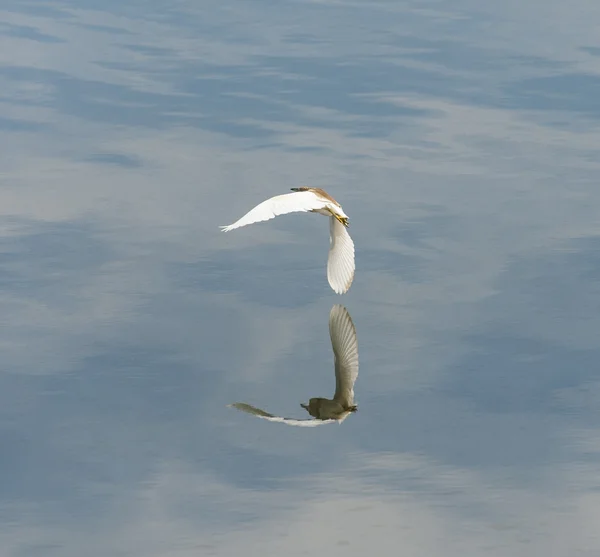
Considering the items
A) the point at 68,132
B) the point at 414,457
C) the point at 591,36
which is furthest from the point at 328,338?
the point at 591,36

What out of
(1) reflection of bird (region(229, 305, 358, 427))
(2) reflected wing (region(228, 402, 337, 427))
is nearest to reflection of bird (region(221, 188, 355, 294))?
(1) reflection of bird (region(229, 305, 358, 427))

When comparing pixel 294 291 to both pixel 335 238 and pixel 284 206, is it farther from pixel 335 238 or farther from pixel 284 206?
pixel 284 206

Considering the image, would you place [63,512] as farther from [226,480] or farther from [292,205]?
[292,205]

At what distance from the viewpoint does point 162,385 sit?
9273 millimetres

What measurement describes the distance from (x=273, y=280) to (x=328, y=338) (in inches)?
42.7

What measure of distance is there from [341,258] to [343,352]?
3.31ft

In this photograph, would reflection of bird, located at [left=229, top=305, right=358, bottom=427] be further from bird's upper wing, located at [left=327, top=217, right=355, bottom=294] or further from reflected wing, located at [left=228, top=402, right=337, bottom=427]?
bird's upper wing, located at [left=327, top=217, right=355, bottom=294]

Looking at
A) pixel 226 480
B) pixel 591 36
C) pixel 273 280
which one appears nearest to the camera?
pixel 226 480

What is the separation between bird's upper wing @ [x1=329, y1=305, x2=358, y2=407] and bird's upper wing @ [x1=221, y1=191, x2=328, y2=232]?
0.90 m

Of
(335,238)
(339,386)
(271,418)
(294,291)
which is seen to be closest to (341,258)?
(335,238)

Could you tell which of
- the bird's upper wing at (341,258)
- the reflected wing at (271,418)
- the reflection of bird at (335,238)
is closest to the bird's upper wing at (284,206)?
the reflection of bird at (335,238)

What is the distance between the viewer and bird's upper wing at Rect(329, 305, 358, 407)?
920 cm

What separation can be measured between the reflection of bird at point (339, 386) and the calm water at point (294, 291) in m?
0.08

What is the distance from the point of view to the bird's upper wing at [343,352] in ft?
30.2
